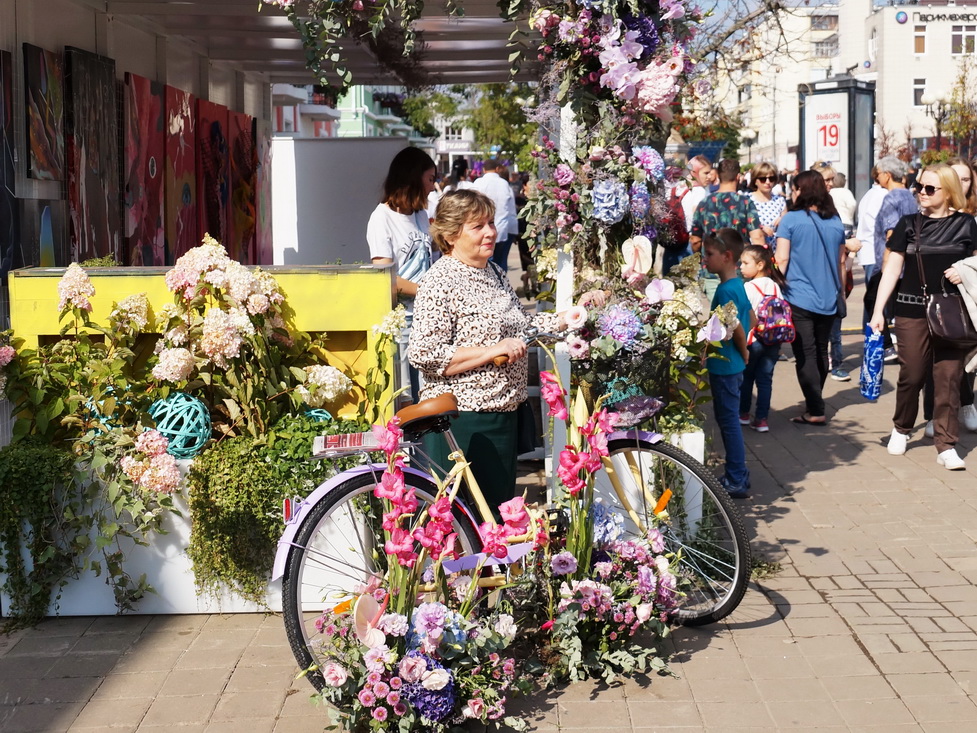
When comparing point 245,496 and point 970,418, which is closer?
point 245,496

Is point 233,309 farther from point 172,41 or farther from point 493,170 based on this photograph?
point 493,170

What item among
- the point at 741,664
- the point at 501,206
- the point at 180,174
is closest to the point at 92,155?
the point at 180,174

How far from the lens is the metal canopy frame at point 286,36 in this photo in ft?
26.9

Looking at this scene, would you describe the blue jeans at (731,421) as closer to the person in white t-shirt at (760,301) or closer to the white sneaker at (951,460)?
the person in white t-shirt at (760,301)

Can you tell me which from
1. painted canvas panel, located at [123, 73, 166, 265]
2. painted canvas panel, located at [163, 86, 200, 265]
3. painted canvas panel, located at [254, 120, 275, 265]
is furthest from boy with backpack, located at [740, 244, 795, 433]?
painted canvas panel, located at [254, 120, 275, 265]

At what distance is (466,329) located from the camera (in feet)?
14.6

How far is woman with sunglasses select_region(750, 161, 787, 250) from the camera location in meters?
10.8

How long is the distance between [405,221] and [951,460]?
12.3ft

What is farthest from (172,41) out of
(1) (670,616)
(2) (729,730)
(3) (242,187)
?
(2) (729,730)

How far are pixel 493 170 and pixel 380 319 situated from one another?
10835 mm

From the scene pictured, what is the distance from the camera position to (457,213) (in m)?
4.53

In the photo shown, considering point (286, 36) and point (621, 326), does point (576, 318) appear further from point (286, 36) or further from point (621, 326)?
point (286, 36)

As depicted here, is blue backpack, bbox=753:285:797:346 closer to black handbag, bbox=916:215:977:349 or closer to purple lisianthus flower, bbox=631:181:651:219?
black handbag, bbox=916:215:977:349

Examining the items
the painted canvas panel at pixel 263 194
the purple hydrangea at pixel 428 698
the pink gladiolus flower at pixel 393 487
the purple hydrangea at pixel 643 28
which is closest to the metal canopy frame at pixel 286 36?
the painted canvas panel at pixel 263 194
